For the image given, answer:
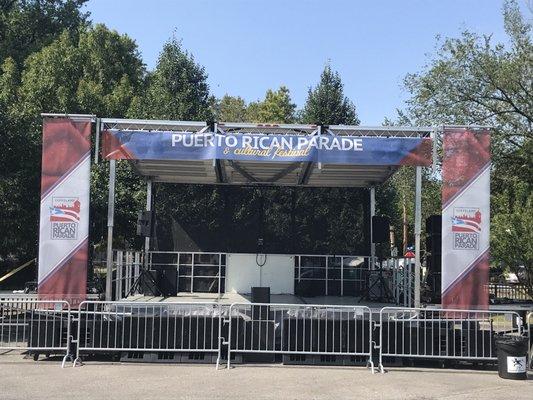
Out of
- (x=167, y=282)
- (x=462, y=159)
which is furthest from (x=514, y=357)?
(x=167, y=282)

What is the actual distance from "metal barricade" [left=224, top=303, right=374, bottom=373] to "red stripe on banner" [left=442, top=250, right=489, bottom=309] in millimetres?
1458

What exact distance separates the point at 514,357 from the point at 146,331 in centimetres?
605

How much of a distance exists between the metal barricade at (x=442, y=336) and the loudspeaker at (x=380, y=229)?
409cm

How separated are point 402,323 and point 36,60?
22.7 metres

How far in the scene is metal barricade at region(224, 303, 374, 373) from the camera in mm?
9711

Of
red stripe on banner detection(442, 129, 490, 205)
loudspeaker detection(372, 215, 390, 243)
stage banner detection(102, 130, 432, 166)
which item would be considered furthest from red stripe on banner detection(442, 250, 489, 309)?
loudspeaker detection(372, 215, 390, 243)

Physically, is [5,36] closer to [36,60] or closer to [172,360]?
[36,60]

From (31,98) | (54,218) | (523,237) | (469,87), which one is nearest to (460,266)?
(523,237)

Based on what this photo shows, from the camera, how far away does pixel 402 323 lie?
32.1ft

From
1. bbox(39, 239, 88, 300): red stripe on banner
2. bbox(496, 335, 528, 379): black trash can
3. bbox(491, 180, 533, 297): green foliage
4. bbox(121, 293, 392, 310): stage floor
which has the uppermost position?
bbox(491, 180, 533, 297): green foliage

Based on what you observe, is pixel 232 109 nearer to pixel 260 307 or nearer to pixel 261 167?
pixel 261 167

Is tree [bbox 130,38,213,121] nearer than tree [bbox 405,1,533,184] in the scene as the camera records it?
No

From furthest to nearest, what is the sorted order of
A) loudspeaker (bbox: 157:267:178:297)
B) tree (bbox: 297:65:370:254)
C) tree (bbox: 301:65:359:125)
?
tree (bbox: 301:65:359:125) < tree (bbox: 297:65:370:254) < loudspeaker (bbox: 157:267:178:297)

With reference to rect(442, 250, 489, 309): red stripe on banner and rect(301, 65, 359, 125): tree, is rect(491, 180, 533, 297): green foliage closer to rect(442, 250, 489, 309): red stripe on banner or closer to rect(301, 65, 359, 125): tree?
rect(442, 250, 489, 309): red stripe on banner
